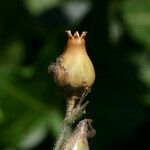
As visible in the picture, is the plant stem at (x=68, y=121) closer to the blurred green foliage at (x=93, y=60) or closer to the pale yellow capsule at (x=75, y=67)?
the pale yellow capsule at (x=75, y=67)

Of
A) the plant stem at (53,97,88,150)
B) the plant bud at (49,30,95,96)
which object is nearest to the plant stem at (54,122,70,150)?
the plant stem at (53,97,88,150)

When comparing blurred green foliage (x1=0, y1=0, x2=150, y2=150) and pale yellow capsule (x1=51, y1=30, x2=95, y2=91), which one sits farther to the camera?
blurred green foliage (x1=0, y1=0, x2=150, y2=150)

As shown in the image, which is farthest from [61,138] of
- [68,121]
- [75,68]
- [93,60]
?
[93,60]

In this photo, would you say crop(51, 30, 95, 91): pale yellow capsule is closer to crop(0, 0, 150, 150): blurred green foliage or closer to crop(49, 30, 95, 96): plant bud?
crop(49, 30, 95, 96): plant bud

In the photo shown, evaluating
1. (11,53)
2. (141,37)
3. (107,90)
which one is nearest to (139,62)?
(141,37)

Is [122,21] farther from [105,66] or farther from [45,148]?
[45,148]

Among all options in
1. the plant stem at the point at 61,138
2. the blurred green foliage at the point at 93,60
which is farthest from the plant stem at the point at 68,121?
the blurred green foliage at the point at 93,60

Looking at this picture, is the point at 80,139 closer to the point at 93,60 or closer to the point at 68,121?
the point at 68,121
